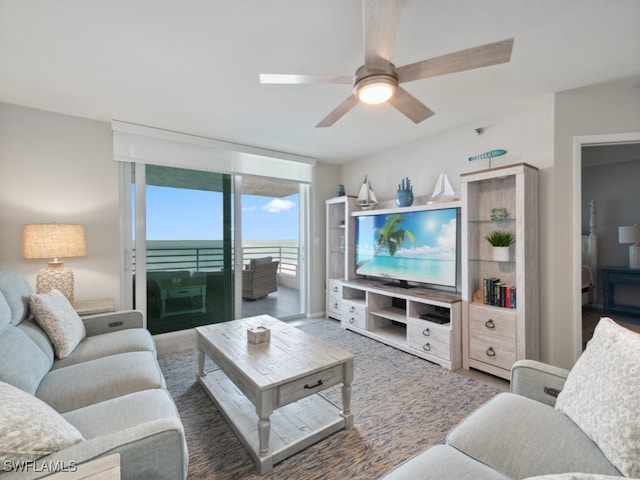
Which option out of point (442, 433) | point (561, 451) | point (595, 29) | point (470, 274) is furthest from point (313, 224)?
point (561, 451)

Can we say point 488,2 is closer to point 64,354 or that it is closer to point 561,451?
point 561,451

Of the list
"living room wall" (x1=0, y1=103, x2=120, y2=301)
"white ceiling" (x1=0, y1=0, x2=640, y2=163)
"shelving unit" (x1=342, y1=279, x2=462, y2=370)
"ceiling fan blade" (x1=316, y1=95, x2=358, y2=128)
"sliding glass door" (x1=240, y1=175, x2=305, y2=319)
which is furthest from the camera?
"sliding glass door" (x1=240, y1=175, x2=305, y2=319)

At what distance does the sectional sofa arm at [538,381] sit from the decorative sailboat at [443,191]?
6.41 ft

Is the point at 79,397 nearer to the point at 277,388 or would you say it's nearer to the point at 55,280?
the point at 277,388

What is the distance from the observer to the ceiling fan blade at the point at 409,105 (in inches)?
68.1

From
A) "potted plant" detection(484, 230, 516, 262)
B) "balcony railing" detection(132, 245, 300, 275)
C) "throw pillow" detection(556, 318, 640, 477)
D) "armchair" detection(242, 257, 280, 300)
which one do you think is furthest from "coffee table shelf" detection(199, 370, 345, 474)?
"armchair" detection(242, 257, 280, 300)

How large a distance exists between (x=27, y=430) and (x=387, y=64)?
2054mm

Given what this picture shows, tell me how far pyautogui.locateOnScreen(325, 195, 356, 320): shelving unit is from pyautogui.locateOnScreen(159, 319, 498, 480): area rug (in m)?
1.33

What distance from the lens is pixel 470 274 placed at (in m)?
2.71

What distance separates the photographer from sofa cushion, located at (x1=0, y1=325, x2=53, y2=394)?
1.28 metres

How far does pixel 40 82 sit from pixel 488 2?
3155 millimetres

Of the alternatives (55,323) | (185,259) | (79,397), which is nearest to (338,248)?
(185,259)

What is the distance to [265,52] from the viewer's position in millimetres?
1889

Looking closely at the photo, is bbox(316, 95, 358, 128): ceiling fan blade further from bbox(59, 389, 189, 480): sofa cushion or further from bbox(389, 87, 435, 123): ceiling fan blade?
bbox(59, 389, 189, 480): sofa cushion
